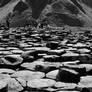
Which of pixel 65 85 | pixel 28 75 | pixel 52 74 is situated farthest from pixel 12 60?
pixel 65 85

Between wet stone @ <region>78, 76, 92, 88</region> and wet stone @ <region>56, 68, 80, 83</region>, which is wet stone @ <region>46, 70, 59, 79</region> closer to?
wet stone @ <region>56, 68, 80, 83</region>

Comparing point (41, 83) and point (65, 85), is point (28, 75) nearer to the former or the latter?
point (41, 83)

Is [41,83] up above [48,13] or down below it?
below

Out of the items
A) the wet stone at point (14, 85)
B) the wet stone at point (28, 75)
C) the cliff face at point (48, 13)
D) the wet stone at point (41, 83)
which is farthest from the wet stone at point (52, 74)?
the cliff face at point (48, 13)

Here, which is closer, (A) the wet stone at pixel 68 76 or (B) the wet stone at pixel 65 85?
(B) the wet stone at pixel 65 85

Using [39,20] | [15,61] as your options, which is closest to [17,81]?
[15,61]

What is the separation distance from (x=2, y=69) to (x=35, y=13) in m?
29.4

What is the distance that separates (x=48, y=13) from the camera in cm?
3309

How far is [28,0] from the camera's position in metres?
37.9

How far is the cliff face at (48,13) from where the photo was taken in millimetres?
31984

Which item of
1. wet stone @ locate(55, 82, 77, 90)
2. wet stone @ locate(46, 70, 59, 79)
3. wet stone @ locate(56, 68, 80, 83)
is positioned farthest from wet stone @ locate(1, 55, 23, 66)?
wet stone @ locate(55, 82, 77, 90)

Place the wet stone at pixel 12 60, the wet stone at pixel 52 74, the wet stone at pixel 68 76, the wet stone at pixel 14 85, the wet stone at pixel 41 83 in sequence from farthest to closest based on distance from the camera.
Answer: the wet stone at pixel 12 60 < the wet stone at pixel 52 74 < the wet stone at pixel 68 76 < the wet stone at pixel 41 83 < the wet stone at pixel 14 85

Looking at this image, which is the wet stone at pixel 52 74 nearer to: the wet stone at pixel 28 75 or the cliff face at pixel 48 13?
the wet stone at pixel 28 75

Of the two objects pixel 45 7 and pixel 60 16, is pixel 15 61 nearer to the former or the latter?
pixel 60 16
